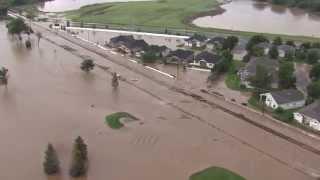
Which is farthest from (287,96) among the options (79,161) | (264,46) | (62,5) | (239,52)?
(62,5)

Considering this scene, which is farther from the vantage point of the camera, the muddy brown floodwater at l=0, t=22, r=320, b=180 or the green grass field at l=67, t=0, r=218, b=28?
the green grass field at l=67, t=0, r=218, b=28

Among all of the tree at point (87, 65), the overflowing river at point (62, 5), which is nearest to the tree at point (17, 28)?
the tree at point (87, 65)

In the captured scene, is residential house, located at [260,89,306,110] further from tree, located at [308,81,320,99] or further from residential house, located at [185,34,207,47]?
residential house, located at [185,34,207,47]

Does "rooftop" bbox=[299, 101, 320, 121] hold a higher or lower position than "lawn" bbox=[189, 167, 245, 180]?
higher

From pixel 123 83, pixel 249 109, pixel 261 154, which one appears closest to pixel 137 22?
pixel 123 83

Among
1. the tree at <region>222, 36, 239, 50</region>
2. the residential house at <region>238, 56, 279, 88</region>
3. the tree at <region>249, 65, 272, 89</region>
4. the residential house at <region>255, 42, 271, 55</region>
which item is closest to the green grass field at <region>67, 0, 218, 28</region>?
the tree at <region>222, 36, 239, 50</region>

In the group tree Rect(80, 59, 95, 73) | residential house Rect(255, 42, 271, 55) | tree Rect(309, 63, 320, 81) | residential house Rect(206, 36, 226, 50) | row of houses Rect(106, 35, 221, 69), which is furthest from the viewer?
residential house Rect(206, 36, 226, 50)
